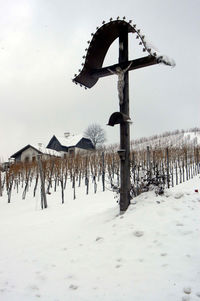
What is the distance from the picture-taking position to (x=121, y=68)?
4.66 m

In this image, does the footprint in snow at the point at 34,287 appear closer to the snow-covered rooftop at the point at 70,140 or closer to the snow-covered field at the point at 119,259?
the snow-covered field at the point at 119,259

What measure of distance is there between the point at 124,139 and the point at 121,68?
57.6 inches

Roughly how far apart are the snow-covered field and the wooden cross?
681 mm

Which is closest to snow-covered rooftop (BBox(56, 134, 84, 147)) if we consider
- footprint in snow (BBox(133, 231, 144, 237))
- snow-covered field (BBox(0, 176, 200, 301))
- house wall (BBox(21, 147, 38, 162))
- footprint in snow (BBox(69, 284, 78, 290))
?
house wall (BBox(21, 147, 38, 162))

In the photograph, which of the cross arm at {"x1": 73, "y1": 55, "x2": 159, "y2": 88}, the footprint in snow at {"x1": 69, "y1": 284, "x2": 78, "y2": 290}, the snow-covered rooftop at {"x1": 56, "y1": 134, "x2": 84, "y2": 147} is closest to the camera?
the footprint in snow at {"x1": 69, "y1": 284, "x2": 78, "y2": 290}

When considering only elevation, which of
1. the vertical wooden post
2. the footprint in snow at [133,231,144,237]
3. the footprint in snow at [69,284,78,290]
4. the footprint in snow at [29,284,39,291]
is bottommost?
the footprint in snow at [29,284,39,291]

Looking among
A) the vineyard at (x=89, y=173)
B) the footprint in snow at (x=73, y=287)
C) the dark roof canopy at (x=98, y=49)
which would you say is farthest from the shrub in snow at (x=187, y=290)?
the vineyard at (x=89, y=173)

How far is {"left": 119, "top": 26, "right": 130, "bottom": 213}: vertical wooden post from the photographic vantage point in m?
4.21

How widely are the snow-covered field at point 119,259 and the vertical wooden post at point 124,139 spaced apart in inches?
9.8

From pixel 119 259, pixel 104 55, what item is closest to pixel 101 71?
pixel 104 55

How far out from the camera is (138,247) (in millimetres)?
2842

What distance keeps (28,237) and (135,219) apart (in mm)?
2131

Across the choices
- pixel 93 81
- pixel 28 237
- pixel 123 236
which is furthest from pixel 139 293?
pixel 93 81

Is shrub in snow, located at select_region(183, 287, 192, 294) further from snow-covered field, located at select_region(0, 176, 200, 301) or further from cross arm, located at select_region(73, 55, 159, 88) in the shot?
cross arm, located at select_region(73, 55, 159, 88)
